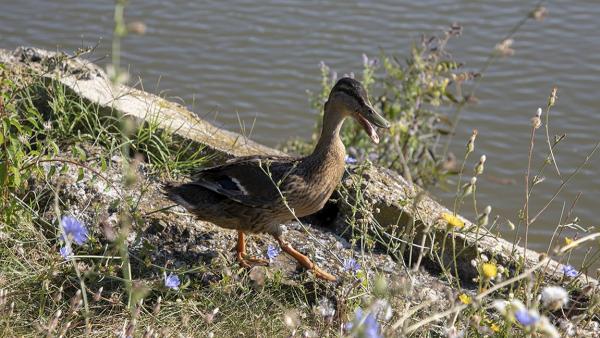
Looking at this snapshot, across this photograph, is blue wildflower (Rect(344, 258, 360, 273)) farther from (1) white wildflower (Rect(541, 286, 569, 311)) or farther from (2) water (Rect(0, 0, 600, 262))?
(2) water (Rect(0, 0, 600, 262))

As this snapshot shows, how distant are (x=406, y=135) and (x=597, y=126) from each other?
7.48 ft

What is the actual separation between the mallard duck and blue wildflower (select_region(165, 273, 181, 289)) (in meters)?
0.53

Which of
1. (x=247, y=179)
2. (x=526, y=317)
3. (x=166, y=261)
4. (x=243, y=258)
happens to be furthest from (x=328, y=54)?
(x=526, y=317)

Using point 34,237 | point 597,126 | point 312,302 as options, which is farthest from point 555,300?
point 597,126

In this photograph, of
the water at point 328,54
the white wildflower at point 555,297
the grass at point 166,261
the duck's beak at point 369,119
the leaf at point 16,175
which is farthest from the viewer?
the water at point 328,54

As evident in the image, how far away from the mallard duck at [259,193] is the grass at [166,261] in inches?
5.7

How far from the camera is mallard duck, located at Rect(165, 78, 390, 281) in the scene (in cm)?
411

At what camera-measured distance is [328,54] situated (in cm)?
879

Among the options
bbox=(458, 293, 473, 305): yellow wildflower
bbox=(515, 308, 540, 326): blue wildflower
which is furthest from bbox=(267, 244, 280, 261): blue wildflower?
bbox=(515, 308, 540, 326): blue wildflower

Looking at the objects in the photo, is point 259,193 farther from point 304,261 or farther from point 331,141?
point 331,141

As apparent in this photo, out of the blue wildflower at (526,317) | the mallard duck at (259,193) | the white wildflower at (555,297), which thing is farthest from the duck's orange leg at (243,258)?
the blue wildflower at (526,317)

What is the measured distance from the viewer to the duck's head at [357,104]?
4402mm

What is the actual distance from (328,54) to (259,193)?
191 inches

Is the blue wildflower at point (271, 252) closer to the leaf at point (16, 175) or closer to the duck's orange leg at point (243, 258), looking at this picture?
the duck's orange leg at point (243, 258)
